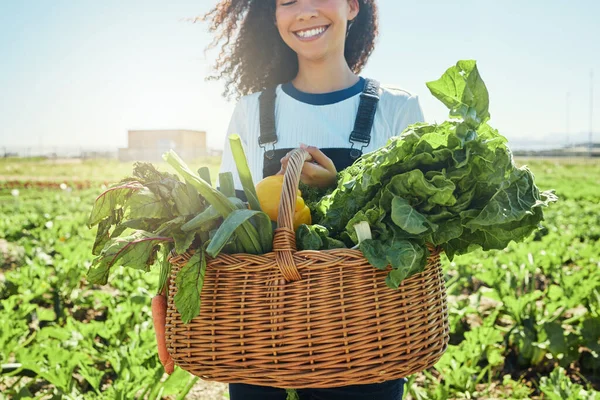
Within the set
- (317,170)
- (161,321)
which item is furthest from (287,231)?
(161,321)

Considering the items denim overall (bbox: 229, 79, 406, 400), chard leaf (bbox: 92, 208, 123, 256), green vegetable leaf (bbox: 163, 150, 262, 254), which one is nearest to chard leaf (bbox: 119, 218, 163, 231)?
chard leaf (bbox: 92, 208, 123, 256)

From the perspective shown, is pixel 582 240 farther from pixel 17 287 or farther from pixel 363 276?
pixel 363 276

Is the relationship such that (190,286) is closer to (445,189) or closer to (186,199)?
(186,199)

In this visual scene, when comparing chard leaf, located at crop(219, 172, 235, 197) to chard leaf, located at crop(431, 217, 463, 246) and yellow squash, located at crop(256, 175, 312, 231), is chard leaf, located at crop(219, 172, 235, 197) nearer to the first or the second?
yellow squash, located at crop(256, 175, 312, 231)

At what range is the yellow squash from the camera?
1611 millimetres

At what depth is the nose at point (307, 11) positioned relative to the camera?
2.17m

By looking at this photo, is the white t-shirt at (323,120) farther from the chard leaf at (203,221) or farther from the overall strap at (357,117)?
the chard leaf at (203,221)

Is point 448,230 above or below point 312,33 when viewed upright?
below

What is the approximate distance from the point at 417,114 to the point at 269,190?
0.79 m

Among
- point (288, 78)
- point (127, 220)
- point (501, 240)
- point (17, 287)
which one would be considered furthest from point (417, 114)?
point (17, 287)

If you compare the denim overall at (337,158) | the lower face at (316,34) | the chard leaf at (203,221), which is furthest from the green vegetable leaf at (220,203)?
the lower face at (316,34)

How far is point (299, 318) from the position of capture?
4.75 feet

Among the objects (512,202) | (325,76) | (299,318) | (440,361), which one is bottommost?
(440,361)

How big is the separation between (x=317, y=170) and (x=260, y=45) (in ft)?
3.69
